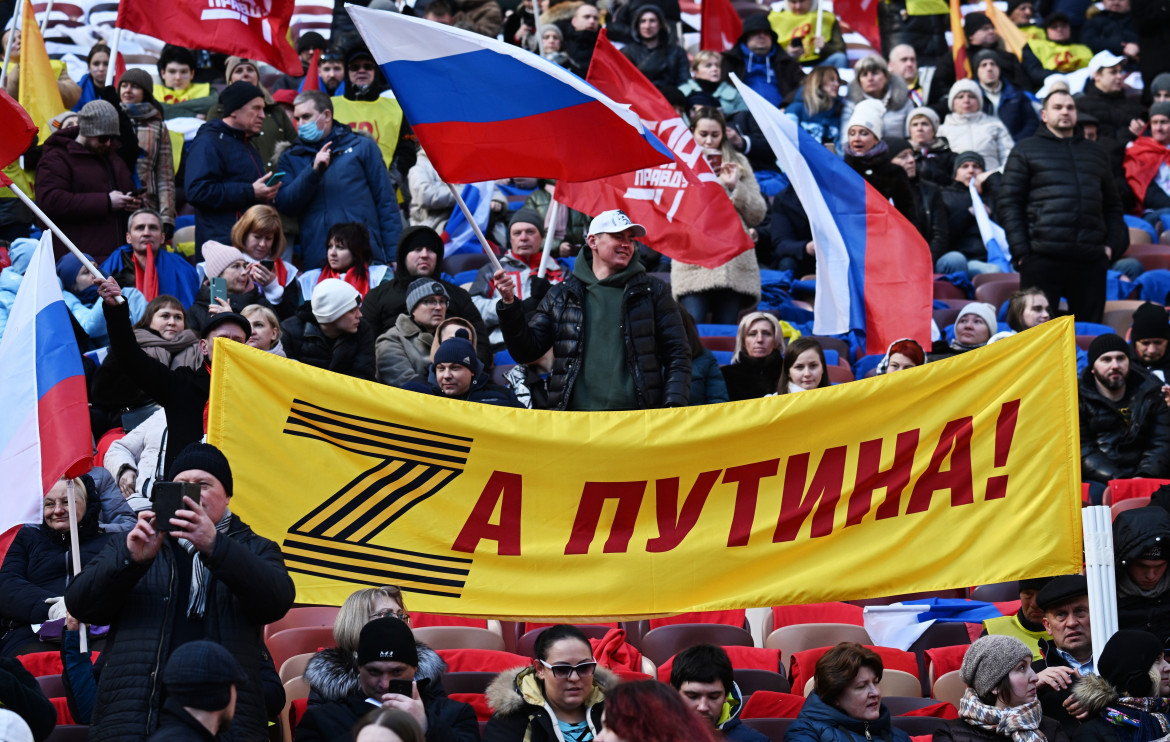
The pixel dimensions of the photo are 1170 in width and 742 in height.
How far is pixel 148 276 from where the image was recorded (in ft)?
33.9

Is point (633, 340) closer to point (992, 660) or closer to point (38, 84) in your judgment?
point (992, 660)

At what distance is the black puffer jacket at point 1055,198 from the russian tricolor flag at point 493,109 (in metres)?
4.58

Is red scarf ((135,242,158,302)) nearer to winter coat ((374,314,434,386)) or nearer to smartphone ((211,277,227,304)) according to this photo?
smartphone ((211,277,227,304))

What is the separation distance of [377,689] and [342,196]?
6.37 metres

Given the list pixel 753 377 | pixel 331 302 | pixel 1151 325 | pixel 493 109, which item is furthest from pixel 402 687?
pixel 1151 325

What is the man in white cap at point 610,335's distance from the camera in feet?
26.9

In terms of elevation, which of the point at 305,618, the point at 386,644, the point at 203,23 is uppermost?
the point at 203,23

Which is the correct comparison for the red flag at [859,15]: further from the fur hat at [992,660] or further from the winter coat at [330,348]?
the fur hat at [992,660]

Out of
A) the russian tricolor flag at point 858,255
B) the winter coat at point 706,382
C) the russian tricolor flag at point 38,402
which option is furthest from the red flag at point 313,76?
the russian tricolor flag at point 38,402

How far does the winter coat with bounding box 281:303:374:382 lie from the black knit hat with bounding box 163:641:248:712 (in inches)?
173

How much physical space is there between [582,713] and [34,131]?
3890 millimetres

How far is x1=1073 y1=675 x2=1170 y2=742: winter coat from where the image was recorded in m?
6.34

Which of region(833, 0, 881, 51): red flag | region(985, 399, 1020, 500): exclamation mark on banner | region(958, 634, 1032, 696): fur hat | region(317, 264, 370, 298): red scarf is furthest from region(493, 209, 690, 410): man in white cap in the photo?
region(833, 0, 881, 51): red flag

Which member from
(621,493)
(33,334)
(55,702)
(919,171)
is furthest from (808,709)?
(919,171)
